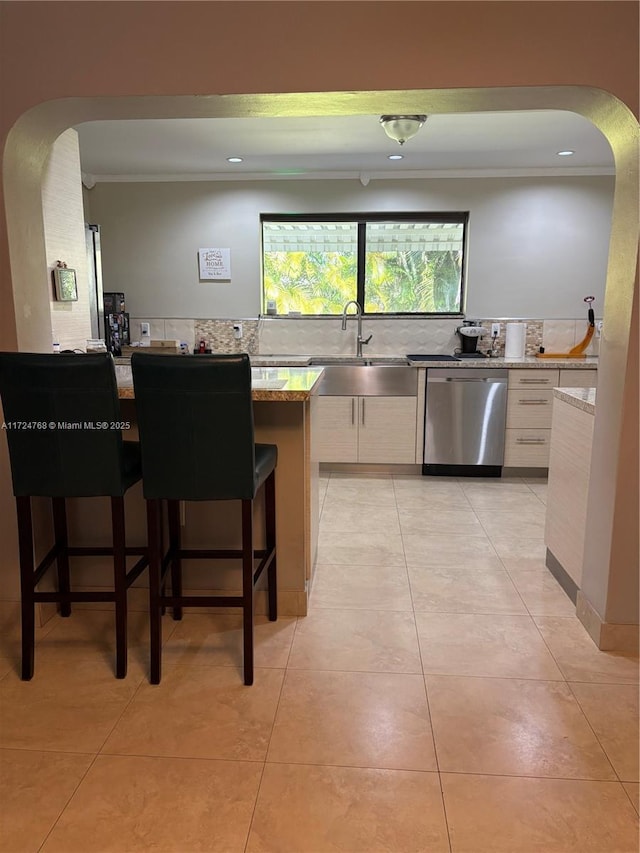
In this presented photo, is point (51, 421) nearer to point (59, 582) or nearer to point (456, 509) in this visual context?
point (59, 582)

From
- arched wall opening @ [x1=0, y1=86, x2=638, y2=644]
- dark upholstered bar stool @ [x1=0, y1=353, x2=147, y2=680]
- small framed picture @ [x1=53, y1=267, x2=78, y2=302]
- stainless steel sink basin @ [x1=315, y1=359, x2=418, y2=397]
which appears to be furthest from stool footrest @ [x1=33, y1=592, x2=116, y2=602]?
stainless steel sink basin @ [x1=315, y1=359, x2=418, y2=397]

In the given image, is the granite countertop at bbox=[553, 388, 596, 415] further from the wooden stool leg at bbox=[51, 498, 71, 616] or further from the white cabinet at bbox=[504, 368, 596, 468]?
the wooden stool leg at bbox=[51, 498, 71, 616]

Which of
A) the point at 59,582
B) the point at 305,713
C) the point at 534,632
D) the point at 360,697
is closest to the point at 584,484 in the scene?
the point at 534,632

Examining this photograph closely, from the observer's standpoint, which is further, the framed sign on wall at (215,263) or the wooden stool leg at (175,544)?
the framed sign on wall at (215,263)

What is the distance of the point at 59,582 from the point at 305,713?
1.21m

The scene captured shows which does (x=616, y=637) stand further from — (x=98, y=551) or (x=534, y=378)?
(x=534, y=378)

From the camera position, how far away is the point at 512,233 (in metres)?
4.80

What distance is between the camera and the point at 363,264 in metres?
4.98

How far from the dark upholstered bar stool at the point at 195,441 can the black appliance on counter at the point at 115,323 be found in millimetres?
3068

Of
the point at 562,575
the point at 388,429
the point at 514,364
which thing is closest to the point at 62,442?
the point at 562,575

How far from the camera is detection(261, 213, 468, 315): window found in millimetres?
4938

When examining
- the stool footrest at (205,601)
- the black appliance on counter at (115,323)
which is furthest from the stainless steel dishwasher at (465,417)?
the stool footrest at (205,601)

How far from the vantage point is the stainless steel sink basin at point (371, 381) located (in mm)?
4473

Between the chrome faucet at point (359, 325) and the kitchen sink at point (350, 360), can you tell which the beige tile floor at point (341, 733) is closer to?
the kitchen sink at point (350, 360)
